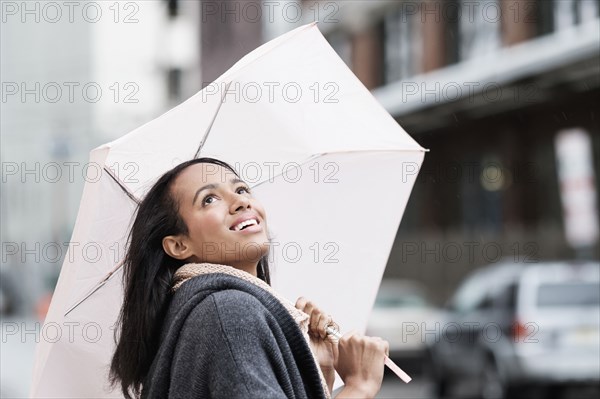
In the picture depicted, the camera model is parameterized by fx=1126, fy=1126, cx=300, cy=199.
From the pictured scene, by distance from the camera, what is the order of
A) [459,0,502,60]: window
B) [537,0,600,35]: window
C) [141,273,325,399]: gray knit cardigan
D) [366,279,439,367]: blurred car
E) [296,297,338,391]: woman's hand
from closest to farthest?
[141,273,325,399]: gray knit cardigan < [296,297,338,391]: woman's hand < [366,279,439,367]: blurred car < [537,0,600,35]: window < [459,0,502,60]: window

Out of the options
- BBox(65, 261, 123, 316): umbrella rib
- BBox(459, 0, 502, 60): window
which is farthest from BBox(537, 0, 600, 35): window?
BBox(65, 261, 123, 316): umbrella rib

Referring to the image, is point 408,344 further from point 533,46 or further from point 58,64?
point 58,64

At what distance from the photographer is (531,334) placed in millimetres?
12211

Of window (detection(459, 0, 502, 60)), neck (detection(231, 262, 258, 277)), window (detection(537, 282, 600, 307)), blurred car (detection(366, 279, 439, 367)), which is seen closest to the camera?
neck (detection(231, 262, 258, 277))

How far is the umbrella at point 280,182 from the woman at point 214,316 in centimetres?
35

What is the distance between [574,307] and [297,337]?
34.3ft

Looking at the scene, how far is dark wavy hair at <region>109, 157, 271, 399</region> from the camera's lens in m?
2.65

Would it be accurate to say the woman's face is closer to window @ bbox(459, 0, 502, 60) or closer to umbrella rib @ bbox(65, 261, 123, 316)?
umbrella rib @ bbox(65, 261, 123, 316)

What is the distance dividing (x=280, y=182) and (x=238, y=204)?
A: 102 cm

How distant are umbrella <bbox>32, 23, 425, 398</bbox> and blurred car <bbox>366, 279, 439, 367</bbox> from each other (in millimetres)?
13695

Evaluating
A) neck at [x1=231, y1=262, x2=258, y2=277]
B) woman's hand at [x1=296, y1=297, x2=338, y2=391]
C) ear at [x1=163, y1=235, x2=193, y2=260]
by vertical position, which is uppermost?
ear at [x1=163, y1=235, x2=193, y2=260]

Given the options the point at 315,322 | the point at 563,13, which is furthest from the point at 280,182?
the point at 563,13

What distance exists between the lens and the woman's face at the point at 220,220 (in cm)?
263

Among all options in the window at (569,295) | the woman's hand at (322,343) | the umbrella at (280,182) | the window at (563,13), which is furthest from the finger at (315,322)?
the window at (563,13)
